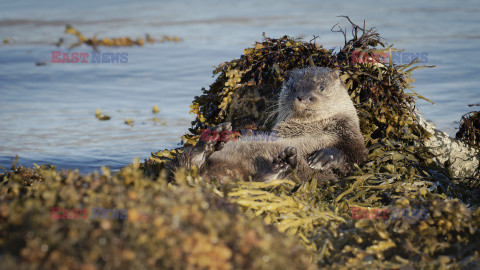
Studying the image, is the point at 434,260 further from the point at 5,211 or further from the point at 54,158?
the point at 54,158

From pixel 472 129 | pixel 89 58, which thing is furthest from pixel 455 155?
pixel 89 58

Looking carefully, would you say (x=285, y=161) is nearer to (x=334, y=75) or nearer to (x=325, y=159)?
(x=325, y=159)

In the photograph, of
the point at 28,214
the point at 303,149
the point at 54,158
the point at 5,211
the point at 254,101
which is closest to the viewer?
the point at 28,214

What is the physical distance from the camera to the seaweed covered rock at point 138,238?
189 cm

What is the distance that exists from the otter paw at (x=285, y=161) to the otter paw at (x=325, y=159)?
267mm

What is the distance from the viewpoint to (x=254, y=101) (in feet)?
16.6

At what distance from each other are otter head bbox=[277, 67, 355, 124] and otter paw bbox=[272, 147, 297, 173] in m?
0.71

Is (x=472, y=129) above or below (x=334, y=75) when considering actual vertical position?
below

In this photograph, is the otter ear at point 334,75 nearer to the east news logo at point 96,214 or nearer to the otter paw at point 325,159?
the otter paw at point 325,159

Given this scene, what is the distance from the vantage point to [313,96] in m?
4.32

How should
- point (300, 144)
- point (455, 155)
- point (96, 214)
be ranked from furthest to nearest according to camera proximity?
1. point (455, 155)
2. point (300, 144)
3. point (96, 214)

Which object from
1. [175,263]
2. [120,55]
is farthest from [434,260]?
[120,55]

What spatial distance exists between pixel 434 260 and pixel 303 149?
169cm

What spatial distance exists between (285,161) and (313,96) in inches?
32.2
